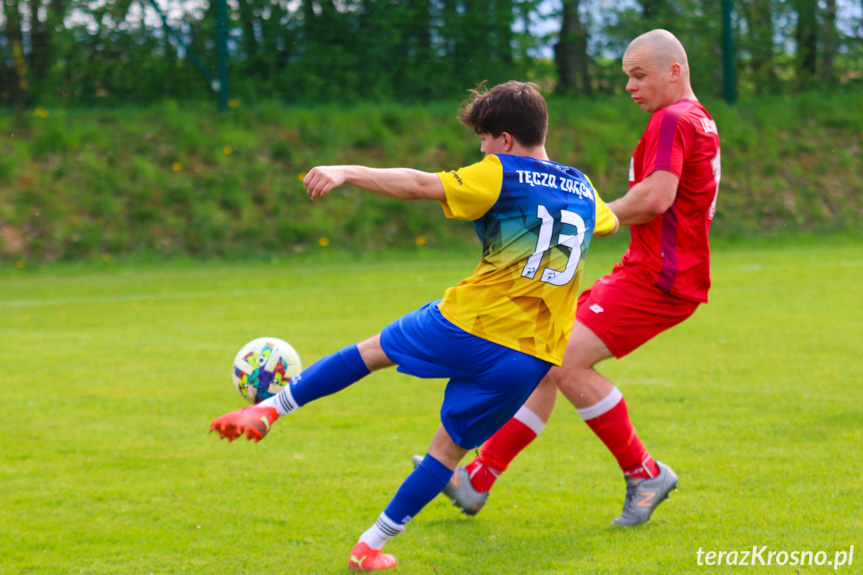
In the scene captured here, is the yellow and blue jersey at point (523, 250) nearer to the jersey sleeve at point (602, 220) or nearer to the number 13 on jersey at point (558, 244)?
the number 13 on jersey at point (558, 244)

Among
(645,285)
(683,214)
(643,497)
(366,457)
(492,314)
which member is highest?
(683,214)

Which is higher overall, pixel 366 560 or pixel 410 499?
pixel 410 499

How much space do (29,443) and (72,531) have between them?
5.36 feet

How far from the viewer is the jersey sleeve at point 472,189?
10.9ft

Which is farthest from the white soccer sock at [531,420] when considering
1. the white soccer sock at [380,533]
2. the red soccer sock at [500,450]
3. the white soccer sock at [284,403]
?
the white soccer sock at [284,403]

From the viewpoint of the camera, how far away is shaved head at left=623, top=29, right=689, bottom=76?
14.0 feet

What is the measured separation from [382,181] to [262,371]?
1519mm

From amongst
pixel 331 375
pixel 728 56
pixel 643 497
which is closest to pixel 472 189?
pixel 331 375

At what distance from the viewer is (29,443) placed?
18.2 feet

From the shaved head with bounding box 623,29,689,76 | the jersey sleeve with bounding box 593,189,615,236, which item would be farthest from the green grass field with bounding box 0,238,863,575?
the shaved head with bounding box 623,29,689,76

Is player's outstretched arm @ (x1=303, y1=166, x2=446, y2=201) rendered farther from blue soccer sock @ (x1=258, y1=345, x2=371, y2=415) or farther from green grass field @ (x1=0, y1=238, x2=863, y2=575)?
green grass field @ (x1=0, y1=238, x2=863, y2=575)

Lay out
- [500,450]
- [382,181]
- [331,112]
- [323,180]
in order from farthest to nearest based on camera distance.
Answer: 1. [331,112]
2. [500,450]
3. [382,181]
4. [323,180]

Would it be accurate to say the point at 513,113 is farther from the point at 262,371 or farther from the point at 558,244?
the point at 262,371

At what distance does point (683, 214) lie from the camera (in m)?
4.29
